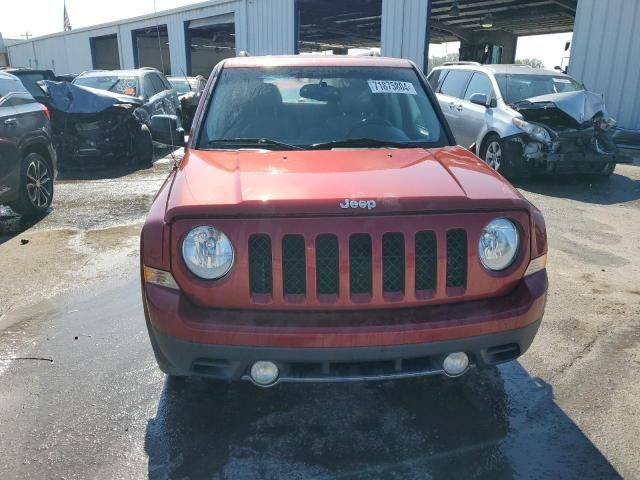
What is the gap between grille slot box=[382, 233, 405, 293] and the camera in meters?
2.30

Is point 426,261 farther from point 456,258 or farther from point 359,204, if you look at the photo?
point 359,204

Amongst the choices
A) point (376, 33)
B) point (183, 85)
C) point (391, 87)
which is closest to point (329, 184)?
point (391, 87)

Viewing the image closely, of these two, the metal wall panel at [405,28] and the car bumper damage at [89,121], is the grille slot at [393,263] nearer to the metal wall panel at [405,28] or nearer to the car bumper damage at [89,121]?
the car bumper damage at [89,121]

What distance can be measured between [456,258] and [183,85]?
1520cm

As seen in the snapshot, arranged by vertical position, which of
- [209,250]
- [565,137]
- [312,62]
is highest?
[312,62]

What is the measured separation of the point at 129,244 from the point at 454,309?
169 inches

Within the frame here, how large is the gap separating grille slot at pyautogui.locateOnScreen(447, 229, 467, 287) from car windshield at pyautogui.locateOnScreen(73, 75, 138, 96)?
10079mm

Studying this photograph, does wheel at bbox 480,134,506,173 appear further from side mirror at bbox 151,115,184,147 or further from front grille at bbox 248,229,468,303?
front grille at bbox 248,229,468,303

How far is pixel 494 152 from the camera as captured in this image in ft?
28.6

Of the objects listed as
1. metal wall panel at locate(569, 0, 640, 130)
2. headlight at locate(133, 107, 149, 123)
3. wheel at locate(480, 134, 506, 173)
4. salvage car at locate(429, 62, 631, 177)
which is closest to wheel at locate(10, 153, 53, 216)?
headlight at locate(133, 107, 149, 123)

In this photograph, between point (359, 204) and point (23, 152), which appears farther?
point (23, 152)

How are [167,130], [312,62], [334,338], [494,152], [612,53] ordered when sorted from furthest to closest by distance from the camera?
[612,53]
[494,152]
[167,130]
[312,62]
[334,338]

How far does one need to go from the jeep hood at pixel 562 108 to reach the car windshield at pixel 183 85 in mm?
10149

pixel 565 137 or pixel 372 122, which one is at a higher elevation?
pixel 372 122
